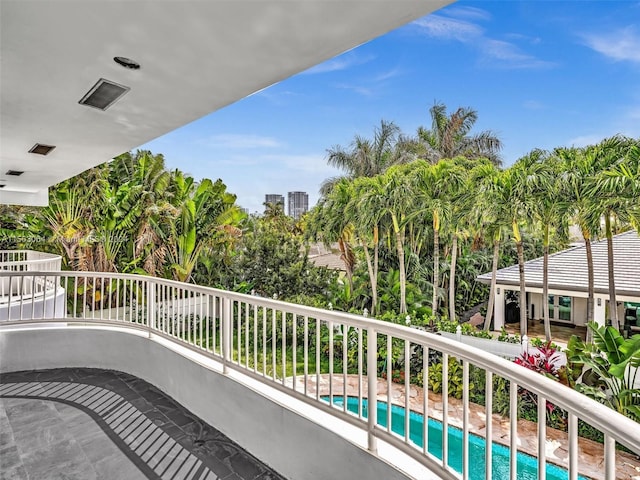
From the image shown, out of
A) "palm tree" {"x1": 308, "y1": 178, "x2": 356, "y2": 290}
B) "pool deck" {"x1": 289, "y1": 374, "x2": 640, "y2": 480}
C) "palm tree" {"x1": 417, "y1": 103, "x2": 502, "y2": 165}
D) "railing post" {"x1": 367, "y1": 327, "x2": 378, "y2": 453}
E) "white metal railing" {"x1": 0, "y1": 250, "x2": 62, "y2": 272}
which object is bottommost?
"pool deck" {"x1": 289, "y1": 374, "x2": 640, "y2": 480}

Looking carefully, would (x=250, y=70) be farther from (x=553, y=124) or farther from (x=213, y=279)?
(x=553, y=124)

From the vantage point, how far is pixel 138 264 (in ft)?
41.3

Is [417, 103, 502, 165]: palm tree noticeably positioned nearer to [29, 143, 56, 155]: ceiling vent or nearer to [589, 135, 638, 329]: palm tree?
[589, 135, 638, 329]: palm tree

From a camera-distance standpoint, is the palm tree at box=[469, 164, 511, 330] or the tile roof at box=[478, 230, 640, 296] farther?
the tile roof at box=[478, 230, 640, 296]

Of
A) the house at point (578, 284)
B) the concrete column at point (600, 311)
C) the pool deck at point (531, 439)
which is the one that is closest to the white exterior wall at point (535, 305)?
the house at point (578, 284)

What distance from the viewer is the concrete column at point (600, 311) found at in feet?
33.3

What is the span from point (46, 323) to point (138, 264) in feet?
26.6

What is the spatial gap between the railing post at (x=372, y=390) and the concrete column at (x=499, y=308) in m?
11.6

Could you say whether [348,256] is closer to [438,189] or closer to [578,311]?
[438,189]

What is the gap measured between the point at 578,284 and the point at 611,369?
694 centimetres

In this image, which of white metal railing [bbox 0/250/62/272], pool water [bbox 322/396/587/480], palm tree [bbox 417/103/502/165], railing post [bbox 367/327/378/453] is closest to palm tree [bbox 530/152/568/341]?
pool water [bbox 322/396/587/480]

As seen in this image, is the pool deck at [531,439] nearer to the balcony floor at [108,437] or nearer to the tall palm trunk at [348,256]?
the balcony floor at [108,437]

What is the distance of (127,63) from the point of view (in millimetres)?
2314

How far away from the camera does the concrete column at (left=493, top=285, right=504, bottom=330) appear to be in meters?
12.4
